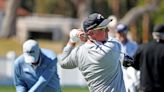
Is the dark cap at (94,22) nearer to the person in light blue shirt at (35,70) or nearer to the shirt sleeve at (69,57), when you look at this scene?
the shirt sleeve at (69,57)

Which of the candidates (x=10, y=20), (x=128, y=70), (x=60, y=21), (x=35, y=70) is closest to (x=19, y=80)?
(x=35, y=70)

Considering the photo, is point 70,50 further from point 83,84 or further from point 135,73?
point 83,84

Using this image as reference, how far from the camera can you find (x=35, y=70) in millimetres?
10438

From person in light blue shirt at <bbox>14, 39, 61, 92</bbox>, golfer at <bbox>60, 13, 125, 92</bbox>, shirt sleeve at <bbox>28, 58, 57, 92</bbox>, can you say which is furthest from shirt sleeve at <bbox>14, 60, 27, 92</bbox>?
golfer at <bbox>60, 13, 125, 92</bbox>

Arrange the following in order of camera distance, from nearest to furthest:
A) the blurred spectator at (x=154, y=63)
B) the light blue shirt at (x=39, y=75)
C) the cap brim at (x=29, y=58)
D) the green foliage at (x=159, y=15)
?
the cap brim at (x=29, y=58)
the light blue shirt at (x=39, y=75)
the blurred spectator at (x=154, y=63)
the green foliage at (x=159, y=15)

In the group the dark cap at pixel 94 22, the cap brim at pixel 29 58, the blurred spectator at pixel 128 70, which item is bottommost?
the blurred spectator at pixel 128 70

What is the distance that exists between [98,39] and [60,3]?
64.0 meters

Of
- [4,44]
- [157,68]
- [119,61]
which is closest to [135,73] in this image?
[157,68]

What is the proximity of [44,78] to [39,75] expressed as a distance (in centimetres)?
16

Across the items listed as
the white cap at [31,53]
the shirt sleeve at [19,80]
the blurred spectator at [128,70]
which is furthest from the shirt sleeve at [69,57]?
the blurred spectator at [128,70]

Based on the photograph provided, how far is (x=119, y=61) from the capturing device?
8.83 meters

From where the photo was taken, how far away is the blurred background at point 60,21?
2798 cm

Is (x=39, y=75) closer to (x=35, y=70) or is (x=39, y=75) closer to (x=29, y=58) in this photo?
(x=35, y=70)

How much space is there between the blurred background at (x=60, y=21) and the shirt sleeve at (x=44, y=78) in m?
14.0
